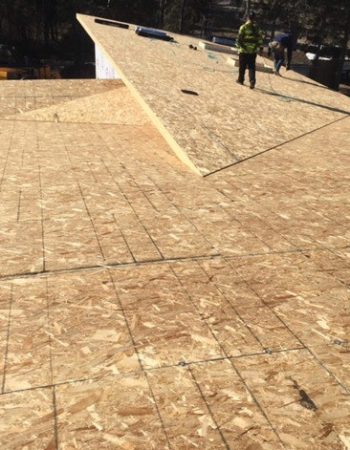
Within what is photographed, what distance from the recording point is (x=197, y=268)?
5.03 m

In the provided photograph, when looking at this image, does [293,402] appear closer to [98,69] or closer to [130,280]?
[130,280]

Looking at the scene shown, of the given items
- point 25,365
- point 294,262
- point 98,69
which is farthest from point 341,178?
point 98,69

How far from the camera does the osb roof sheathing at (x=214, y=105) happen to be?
9.45m

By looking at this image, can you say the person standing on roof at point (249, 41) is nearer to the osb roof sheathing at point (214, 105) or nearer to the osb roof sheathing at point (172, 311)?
the osb roof sheathing at point (214, 105)

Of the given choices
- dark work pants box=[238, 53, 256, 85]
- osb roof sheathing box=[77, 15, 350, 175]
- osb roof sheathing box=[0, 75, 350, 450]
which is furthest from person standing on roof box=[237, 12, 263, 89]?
osb roof sheathing box=[0, 75, 350, 450]

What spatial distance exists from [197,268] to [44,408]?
2470 mm

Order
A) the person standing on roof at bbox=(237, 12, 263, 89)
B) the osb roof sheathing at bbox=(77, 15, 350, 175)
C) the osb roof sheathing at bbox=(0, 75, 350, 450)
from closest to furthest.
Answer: the osb roof sheathing at bbox=(0, 75, 350, 450) → the osb roof sheathing at bbox=(77, 15, 350, 175) → the person standing on roof at bbox=(237, 12, 263, 89)

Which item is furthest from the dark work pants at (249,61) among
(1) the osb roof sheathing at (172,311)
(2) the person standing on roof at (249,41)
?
(1) the osb roof sheathing at (172,311)

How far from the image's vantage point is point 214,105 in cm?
1181

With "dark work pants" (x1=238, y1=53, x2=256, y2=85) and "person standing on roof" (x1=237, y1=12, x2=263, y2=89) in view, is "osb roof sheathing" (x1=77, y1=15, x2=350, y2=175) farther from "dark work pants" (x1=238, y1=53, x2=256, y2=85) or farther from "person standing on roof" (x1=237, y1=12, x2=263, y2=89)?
"person standing on roof" (x1=237, y1=12, x2=263, y2=89)

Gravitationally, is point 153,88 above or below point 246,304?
above

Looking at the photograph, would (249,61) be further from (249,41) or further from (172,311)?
(172,311)

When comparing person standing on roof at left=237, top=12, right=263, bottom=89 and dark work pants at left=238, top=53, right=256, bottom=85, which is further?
dark work pants at left=238, top=53, right=256, bottom=85

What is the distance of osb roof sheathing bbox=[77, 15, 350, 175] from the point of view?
945 centimetres
